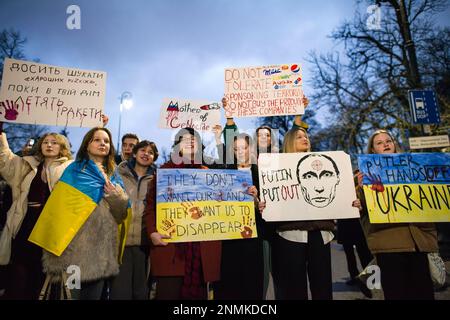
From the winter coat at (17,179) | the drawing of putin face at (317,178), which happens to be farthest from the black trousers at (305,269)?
the winter coat at (17,179)

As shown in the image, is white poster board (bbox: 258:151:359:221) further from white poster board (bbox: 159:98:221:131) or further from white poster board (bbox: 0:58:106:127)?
white poster board (bbox: 0:58:106:127)

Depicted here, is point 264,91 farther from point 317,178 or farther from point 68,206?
point 68,206

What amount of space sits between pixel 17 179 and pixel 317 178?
3.18m

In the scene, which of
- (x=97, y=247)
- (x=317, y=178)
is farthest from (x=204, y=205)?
(x=317, y=178)

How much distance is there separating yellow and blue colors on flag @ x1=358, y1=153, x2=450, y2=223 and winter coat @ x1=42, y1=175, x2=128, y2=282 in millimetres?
2477

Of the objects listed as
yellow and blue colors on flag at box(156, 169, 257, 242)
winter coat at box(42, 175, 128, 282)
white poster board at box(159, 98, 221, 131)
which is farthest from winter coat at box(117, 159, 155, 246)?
white poster board at box(159, 98, 221, 131)

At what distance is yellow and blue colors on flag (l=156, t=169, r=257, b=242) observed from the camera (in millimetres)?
2508

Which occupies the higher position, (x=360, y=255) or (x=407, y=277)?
(x=407, y=277)

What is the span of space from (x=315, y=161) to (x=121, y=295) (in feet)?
7.86

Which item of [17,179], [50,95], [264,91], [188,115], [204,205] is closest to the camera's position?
[204,205]

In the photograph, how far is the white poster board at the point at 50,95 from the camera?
3072 mm

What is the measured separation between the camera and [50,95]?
3238mm
